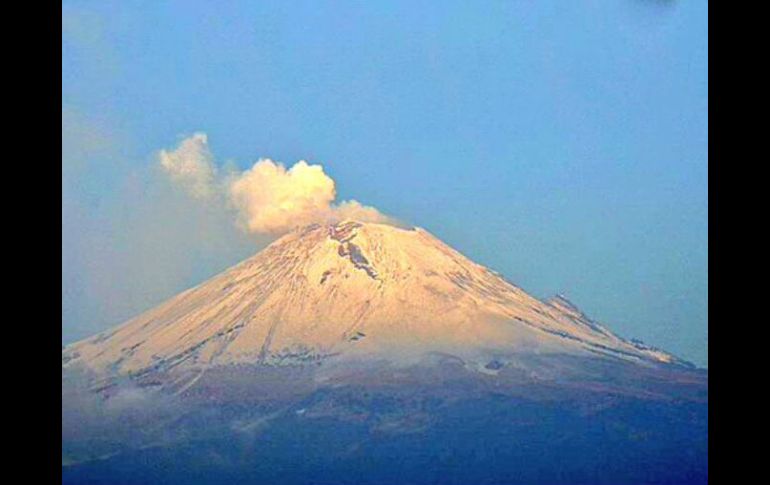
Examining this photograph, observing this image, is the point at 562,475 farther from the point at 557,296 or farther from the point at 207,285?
the point at 207,285
